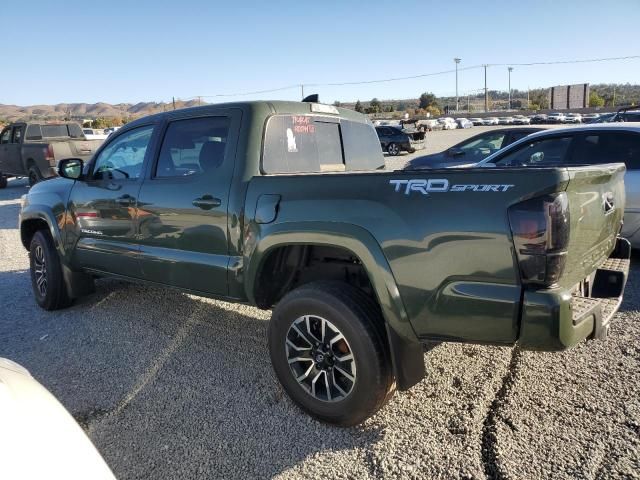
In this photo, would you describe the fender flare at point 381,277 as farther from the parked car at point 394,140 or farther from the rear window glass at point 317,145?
the parked car at point 394,140

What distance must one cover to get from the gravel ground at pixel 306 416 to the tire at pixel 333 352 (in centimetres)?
18

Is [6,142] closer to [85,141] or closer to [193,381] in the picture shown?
[85,141]

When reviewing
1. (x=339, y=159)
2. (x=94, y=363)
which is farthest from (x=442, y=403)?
(x=94, y=363)

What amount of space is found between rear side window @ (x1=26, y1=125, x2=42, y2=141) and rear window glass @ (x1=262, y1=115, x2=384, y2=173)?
48.3 ft

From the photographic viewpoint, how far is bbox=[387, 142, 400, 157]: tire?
2717 centimetres

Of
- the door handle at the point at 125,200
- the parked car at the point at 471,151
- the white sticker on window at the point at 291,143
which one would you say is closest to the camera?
the white sticker on window at the point at 291,143

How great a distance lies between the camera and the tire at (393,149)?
27172 mm

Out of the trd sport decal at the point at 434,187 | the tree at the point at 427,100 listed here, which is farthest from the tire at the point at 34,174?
the tree at the point at 427,100

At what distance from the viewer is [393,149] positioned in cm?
2739

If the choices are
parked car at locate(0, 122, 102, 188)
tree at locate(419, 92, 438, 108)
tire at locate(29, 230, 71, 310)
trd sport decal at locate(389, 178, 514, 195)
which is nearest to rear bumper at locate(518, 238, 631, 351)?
trd sport decal at locate(389, 178, 514, 195)

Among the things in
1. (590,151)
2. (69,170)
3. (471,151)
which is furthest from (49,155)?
(590,151)

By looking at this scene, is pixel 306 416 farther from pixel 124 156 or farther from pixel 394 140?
pixel 394 140

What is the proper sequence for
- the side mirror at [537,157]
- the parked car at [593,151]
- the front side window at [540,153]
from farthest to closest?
the side mirror at [537,157] < the front side window at [540,153] < the parked car at [593,151]

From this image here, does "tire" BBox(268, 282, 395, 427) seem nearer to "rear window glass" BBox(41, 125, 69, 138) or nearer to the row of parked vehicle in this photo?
the row of parked vehicle
